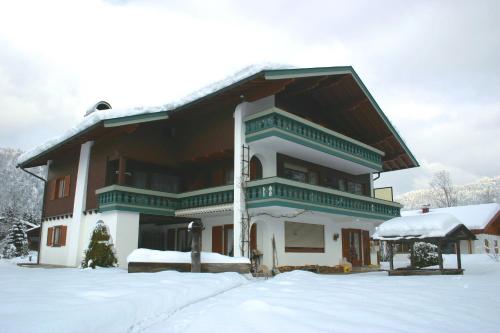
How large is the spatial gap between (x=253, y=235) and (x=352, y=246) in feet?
28.7

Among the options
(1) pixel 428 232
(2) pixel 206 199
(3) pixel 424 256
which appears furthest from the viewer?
(3) pixel 424 256

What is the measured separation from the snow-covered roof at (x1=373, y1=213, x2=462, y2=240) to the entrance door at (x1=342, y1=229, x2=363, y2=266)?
608 cm

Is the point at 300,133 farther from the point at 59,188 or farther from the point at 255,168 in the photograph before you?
the point at 59,188

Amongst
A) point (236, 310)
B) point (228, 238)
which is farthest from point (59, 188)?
point (236, 310)

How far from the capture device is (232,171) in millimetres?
20688

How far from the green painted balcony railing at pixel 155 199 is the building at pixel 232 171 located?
0.16 ft

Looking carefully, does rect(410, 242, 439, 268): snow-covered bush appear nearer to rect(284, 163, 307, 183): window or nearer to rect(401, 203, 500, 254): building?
rect(284, 163, 307, 183): window

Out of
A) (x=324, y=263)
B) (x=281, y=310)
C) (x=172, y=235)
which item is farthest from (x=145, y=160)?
(x=281, y=310)

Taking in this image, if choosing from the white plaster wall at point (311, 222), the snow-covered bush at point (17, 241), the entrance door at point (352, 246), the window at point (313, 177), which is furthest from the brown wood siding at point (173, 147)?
the snow-covered bush at point (17, 241)

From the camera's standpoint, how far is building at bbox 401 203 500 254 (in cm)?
3812

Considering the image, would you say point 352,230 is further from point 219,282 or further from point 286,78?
point 219,282

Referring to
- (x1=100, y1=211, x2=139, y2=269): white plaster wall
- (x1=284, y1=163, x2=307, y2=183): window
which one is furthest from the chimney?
(x1=284, y1=163, x2=307, y2=183): window

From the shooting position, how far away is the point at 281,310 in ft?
22.4

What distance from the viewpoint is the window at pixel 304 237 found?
1998 centimetres
